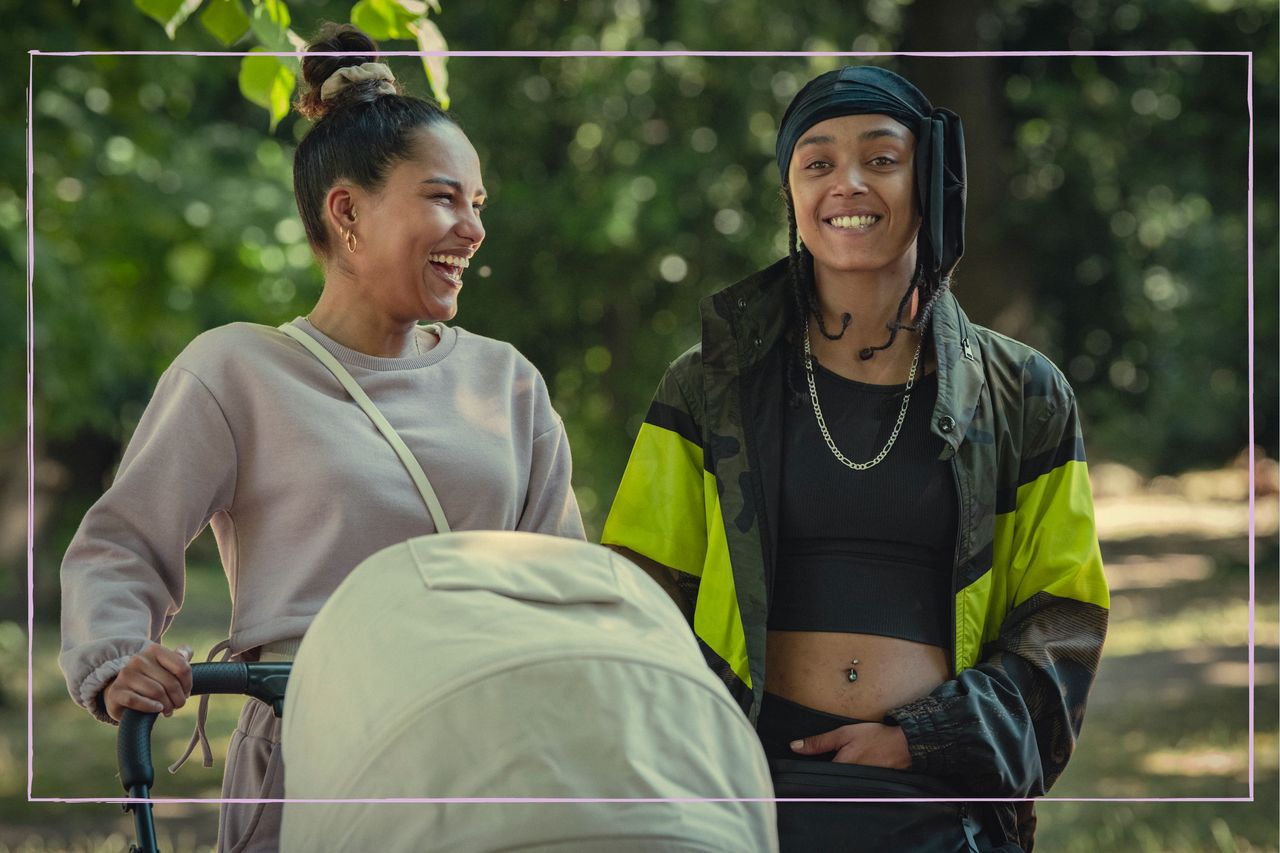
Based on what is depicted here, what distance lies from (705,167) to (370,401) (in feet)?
14.1

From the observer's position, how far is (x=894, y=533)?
2.52 metres

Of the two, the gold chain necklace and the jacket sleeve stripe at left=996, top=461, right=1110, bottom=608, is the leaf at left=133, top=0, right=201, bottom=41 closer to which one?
the gold chain necklace

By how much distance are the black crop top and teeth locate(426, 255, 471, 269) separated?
0.61 m

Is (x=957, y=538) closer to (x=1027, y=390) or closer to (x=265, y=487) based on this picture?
(x=1027, y=390)

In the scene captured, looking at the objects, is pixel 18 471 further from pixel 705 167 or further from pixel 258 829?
pixel 258 829

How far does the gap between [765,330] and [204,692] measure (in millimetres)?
1080

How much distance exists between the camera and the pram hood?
1.76 metres

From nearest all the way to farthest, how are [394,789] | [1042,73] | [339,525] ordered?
[394,789]
[339,525]
[1042,73]

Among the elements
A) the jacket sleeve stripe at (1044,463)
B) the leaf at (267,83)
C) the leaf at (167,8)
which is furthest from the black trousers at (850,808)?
the leaf at (167,8)

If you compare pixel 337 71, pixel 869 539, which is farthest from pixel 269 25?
pixel 869 539

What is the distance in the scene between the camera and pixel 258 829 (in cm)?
243

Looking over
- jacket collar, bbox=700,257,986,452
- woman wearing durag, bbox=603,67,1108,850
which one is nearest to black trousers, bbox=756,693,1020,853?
woman wearing durag, bbox=603,67,1108,850

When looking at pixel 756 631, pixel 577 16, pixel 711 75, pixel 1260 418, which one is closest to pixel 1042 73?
pixel 711 75

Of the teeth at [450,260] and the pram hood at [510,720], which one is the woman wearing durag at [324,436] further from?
the pram hood at [510,720]
